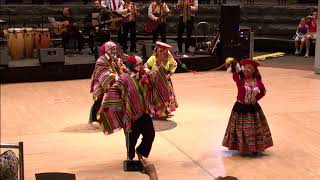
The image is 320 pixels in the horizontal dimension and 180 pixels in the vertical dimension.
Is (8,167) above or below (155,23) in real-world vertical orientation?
below

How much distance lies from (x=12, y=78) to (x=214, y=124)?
5885 mm

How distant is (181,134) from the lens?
892 cm

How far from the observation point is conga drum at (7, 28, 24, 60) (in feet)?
45.5

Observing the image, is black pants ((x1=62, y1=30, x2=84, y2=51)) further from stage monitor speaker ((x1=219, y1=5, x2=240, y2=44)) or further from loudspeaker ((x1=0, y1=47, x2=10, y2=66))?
stage monitor speaker ((x1=219, y1=5, x2=240, y2=44))

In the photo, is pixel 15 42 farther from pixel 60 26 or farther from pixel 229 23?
pixel 229 23

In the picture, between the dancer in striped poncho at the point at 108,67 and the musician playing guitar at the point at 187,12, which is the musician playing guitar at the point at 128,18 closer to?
the musician playing guitar at the point at 187,12

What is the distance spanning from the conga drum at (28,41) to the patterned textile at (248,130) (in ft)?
25.3

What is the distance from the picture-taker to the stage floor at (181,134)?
24.1 feet

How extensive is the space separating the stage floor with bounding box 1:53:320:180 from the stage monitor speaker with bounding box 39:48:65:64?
1.80ft

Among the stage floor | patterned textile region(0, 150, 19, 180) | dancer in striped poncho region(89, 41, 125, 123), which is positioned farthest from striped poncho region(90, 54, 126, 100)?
patterned textile region(0, 150, 19, 180)

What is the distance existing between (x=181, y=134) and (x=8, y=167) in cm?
435

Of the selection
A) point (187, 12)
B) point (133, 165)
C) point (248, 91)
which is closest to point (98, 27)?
point (187, 12)

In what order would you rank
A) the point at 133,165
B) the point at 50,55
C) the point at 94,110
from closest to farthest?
the point at 133,165 → the point at 94,110 → the point at 50,55

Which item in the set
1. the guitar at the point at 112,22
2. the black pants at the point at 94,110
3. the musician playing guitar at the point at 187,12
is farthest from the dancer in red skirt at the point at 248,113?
the guitar at the point at 112,22
